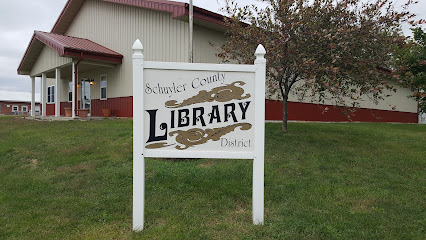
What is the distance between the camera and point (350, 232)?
3.24 meters

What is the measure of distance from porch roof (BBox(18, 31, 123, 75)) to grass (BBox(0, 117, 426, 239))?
689 centimetres

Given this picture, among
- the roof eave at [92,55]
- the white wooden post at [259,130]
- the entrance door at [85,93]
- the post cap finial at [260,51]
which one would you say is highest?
the roof eave at [92,55]

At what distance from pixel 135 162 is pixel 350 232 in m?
2.35

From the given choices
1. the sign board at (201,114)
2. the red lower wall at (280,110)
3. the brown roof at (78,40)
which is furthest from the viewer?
the red lower wall at (280,110)

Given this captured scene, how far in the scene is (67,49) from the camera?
12875 millimetres

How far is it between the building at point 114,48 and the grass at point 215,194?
5.64 metres

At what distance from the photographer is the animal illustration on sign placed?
3.45m

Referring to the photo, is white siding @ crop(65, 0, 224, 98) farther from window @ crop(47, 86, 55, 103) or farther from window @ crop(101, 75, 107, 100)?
window @ crop(47, 86, 55, 103)

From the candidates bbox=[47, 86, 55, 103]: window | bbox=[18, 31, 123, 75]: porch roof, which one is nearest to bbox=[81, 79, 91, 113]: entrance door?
bbox=[18, 31, 123, 75]: porch roof

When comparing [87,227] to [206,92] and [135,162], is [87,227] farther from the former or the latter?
[206,92]

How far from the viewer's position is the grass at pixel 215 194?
330cm

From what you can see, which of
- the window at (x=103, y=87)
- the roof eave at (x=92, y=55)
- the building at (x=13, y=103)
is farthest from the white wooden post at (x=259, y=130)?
the building at (x=13, y=103)

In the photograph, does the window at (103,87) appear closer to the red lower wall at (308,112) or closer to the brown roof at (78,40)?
the brown roof at (78,40)

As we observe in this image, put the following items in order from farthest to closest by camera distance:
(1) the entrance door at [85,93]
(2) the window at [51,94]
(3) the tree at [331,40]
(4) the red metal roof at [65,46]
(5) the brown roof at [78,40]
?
(2) the window at [51,94] < (1) the entrance door at [85,93] < (4) the red metal roof at [65,46] < (5) the brown roof at [78,40] < (3) the tree at [331,40]
